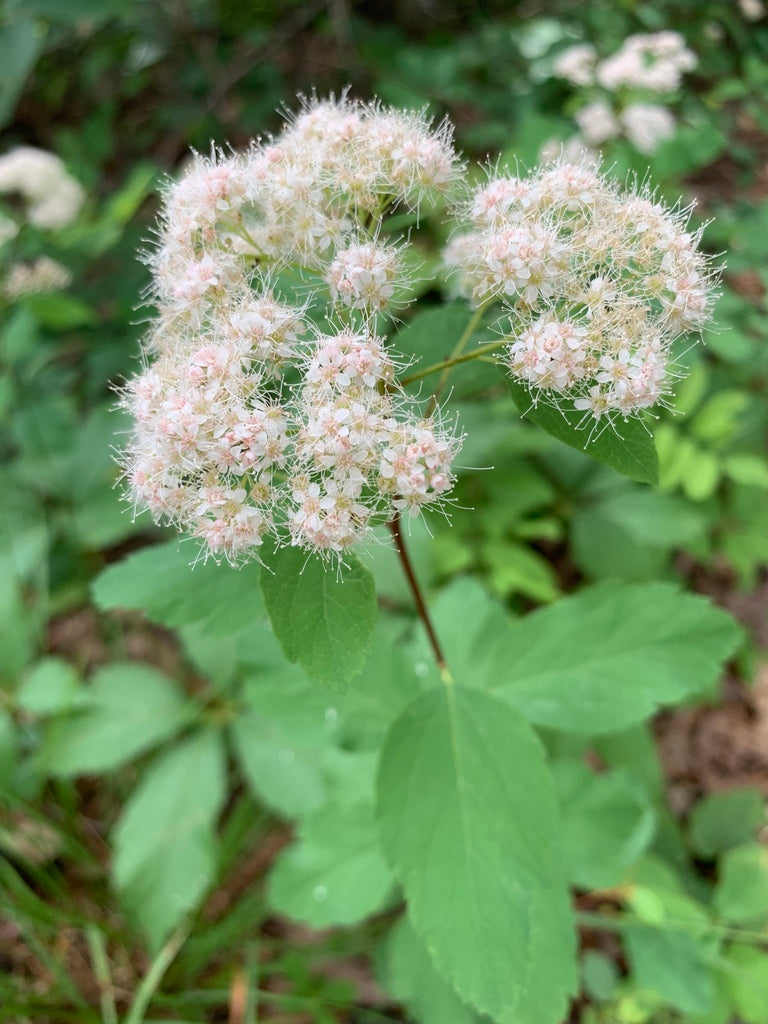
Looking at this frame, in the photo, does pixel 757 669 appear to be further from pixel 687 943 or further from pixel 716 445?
pixel 687 943

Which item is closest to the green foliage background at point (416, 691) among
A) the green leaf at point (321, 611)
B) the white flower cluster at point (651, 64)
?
the green leaf at point (321, 611)

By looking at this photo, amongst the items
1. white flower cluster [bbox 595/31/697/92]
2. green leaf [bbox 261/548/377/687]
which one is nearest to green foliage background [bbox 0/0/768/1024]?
green leaf [bbox 261/548/377/687]

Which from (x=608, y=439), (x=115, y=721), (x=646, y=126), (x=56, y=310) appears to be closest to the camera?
(x=608, y=439)

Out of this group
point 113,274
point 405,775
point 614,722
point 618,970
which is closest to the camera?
point 405,775

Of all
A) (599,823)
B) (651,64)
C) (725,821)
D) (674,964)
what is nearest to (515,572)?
(599,823)

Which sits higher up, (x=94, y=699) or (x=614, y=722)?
(x=614, y=722)

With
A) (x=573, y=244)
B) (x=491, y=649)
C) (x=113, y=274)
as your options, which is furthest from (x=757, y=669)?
(x=113, y=274)

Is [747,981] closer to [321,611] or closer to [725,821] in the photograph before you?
[725,821]
